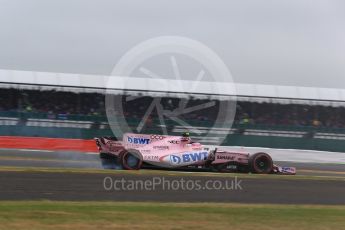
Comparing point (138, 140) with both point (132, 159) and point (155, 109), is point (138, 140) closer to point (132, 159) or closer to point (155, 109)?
point (132, 159)

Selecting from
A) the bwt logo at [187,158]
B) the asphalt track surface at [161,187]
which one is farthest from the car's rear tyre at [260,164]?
the bwt logo at [187,158]

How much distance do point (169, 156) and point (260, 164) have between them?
8.94 feet

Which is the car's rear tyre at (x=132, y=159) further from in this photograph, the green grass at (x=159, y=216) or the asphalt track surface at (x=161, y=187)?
the green grass at (x=159, y=216)

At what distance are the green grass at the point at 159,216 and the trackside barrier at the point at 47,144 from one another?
14.1 metres

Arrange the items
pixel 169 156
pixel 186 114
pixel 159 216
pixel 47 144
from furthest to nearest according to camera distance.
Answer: pixel 186 114
pixel 47 144
pixel 169 156
pixel 159 216

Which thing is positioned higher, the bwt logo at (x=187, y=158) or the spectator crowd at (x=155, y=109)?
the spectator crowd at (x=155, y=109)

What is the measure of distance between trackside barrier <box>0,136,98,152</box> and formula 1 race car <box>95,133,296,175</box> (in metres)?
6.80

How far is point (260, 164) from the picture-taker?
16969 millimetres

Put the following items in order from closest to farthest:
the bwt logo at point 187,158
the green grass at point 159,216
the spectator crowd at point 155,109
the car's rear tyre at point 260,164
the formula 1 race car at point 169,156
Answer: the green grass at point 159,216
the formula 1 race car at point 169,156
the bwt logo at point 187,158
the car's rear tyre at point 260,164
the spectator crowd at point 155,109

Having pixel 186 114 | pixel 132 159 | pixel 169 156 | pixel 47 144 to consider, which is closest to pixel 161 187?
pixel 132 159

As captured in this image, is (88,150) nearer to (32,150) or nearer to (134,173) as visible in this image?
(32,150)

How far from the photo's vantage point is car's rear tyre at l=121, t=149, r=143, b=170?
53.1ft

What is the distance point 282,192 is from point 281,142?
14.2 m

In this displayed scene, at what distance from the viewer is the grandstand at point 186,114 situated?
26.0 m
